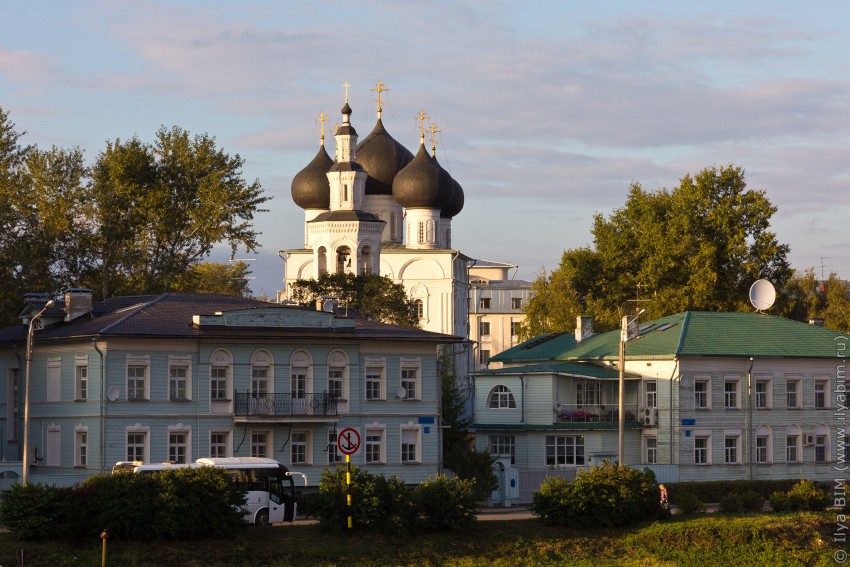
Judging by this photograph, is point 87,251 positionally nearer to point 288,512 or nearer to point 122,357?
point 122,357

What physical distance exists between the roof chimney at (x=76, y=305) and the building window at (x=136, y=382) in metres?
5.18

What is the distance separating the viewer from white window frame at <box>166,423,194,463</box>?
5338 cm

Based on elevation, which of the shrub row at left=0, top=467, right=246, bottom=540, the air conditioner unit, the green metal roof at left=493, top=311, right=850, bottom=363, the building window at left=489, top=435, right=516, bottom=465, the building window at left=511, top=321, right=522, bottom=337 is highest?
the building window at left=511, top=321, right=522, bottom=337

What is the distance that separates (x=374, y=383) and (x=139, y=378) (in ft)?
28.9

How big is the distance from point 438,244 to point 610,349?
5194 cm

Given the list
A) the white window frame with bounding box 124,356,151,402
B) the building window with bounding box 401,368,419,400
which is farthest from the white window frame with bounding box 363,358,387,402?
the white window frame with bounding box 124,356,151,402

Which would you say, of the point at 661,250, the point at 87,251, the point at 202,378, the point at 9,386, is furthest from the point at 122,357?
the point at 661,250

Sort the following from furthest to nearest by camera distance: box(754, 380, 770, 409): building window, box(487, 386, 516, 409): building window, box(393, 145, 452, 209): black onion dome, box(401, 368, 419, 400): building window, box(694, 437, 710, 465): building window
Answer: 1. box(393, 145, 452, 209): black onion dome
2. box(754, 380, 770, 409): building window
3. box(487, 386, 516, 409): building window
4. box(694, 437, 710, 465): building window
5. box(401, 368, 419, 400): building window

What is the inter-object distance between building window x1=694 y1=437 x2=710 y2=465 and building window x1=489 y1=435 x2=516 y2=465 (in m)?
7.38

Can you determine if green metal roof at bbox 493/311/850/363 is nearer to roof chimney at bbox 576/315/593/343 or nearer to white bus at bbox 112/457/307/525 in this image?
roof chimney at bbox 576/315/593/343

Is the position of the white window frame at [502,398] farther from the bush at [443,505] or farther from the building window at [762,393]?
the bush at [443,505]

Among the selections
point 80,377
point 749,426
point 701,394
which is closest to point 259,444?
point 80,377

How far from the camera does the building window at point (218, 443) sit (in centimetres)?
5403

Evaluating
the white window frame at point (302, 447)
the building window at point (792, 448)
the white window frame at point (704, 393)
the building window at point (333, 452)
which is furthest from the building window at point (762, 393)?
the white window frame at point (302, 447)
